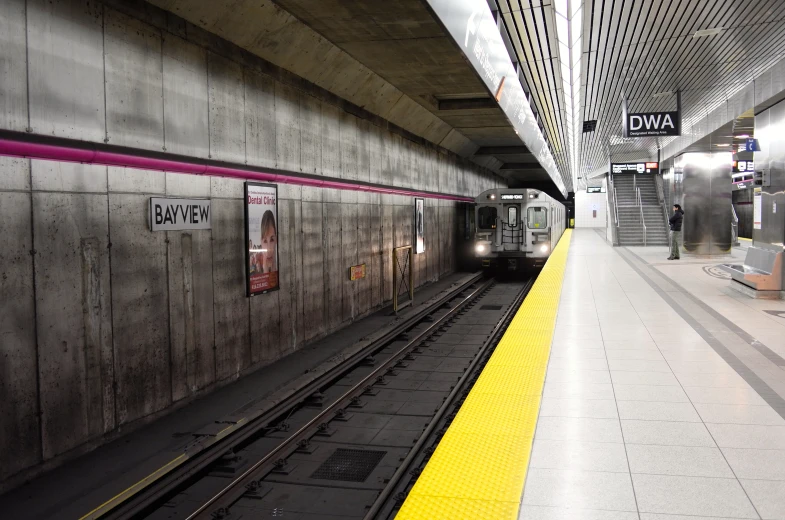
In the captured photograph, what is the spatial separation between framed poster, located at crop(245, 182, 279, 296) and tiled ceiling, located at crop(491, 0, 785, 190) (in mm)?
4545

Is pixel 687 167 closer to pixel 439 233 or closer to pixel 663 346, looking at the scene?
pixel 439 233

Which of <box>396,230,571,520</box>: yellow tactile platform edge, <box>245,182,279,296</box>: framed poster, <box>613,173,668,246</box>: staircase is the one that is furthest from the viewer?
<box>613,173,668,246</box>: staircase

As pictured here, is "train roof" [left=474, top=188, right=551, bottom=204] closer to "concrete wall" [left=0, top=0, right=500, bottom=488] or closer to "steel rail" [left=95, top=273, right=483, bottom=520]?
"concrete wall" [left=0, top=0, right=500, bottom=488]

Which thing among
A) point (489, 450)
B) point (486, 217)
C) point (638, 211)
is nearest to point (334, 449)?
point (489, 450)

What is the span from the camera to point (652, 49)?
1084 cm

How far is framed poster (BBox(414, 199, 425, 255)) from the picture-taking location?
A: 14070 mm

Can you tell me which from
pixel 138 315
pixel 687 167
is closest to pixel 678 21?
pixel 138 315

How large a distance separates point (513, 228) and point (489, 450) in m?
14.5

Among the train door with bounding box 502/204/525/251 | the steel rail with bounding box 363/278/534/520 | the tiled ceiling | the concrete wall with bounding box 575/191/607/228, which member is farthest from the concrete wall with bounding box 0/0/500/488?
the concrete wall with bounding box 575/191/607/228

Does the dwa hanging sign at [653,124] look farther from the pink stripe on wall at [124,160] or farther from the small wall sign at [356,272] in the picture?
the pink stripe on wall at [124,160]

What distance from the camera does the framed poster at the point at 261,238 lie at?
693 cm

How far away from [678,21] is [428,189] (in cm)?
760

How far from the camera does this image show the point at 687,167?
19.5 metres

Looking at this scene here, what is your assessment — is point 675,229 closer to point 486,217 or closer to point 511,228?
point 511,228
